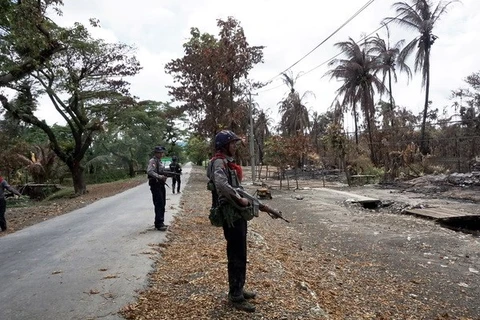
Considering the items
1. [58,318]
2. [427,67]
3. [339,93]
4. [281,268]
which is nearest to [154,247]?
[281,268]

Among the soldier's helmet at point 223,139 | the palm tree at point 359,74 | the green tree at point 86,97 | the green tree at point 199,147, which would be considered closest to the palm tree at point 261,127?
the green tree at point 199,147

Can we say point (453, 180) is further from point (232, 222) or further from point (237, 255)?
point (232, 222)

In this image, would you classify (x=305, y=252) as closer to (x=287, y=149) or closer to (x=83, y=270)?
(x=83, y=270)

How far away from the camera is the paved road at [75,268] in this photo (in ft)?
13.4

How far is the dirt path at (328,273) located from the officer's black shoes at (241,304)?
0.08 m

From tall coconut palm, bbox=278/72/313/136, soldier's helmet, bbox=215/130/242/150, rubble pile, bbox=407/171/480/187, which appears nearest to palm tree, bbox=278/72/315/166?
tall coconut palm, bbox=278/72/313/136

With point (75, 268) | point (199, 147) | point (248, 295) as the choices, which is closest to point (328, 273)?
point (248, 295)

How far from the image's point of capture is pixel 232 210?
156 inches

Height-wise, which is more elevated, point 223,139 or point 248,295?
point 223,139

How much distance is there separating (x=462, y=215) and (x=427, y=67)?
1910 cm

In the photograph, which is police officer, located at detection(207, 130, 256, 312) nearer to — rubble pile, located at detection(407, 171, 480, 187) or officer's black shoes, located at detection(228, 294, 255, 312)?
officer's black shoes, located at detection(228, 294, 255, 312)

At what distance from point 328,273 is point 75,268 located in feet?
13.0

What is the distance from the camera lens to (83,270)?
17.6 ft

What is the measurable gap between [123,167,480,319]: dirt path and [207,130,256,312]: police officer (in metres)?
0.23
